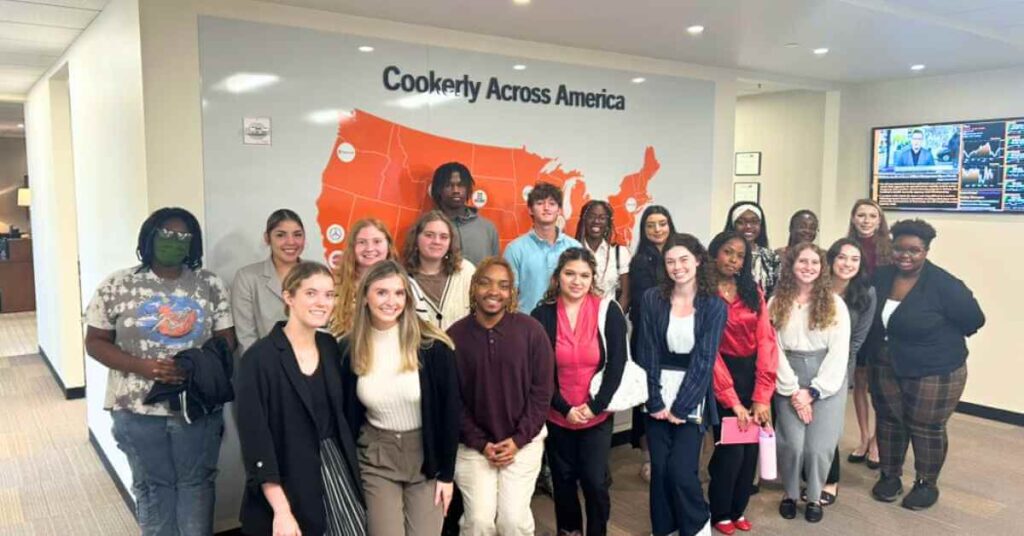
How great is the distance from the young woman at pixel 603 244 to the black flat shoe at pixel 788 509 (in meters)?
1.52

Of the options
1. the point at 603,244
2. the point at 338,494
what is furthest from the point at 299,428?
the point at 603,244

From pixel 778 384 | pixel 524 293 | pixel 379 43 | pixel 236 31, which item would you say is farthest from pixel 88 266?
pixel 778 384

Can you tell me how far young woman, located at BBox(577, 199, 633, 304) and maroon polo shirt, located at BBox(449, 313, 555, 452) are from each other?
4.22 ft

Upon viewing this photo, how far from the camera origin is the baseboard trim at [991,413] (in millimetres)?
5957

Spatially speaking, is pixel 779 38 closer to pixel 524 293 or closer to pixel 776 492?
pixel 524 293

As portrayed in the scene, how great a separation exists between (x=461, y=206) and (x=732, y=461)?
6.64 ft

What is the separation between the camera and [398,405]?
9.29 ft

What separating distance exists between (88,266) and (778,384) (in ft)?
14.1

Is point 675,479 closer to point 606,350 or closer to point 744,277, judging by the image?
point 606,350

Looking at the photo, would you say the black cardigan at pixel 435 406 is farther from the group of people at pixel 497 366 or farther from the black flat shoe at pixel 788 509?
the black flat shoe at pixel 788 509

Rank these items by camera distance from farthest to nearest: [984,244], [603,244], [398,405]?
[984,244]
[603,244]
[398,405]

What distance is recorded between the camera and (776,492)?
14.6 feet

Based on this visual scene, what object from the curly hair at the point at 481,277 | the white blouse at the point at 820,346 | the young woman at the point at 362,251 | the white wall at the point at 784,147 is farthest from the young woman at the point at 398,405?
the white wall at the point at 784,147

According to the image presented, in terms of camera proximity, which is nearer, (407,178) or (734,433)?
(734,433)
